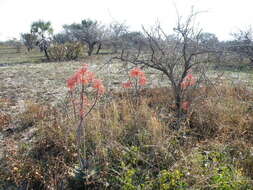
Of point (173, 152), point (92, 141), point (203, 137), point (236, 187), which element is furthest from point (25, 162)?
point (203, 137)

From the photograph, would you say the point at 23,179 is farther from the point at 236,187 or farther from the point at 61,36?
the point at 61,36

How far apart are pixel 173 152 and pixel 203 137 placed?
0.87m

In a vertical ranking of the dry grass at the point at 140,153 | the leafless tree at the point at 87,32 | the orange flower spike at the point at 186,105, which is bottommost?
the dry grass at the point at 140,153

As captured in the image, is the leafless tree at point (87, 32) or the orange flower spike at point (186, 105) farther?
the leafless tree at point (87, 32)

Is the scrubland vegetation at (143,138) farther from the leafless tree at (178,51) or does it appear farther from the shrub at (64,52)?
the shrub at (64,52)

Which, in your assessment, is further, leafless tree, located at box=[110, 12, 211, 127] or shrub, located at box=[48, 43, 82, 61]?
shrub, located at box=[48, 43, 82, 61]

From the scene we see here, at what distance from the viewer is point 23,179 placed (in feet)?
7.05

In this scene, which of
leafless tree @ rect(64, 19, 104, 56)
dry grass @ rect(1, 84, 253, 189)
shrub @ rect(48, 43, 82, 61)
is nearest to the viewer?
dry grass @ rect(1, 84, 253, 189)

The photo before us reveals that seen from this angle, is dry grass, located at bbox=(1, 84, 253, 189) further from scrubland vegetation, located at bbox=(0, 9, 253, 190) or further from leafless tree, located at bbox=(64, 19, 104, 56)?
leafless tree, located at bbox=(64, 19, 104, 56)

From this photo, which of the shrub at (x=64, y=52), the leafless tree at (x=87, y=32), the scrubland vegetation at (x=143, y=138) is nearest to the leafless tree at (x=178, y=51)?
the scrubland vegetation at (x=143, y=138)

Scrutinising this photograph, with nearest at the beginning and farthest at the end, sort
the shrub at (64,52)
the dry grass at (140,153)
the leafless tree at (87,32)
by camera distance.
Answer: the dry grass at (140,153), the shrub at (64,52), the leafless tree at (87,32)

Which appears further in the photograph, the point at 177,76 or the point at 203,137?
the point at 177,76

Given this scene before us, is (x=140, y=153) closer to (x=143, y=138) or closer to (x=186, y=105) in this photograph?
(x=143, y=138)

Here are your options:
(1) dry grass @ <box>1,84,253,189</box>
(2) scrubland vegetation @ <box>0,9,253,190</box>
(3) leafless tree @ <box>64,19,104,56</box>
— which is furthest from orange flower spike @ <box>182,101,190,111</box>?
(3) leafless tree @ <box>64,19,104,56</box>
